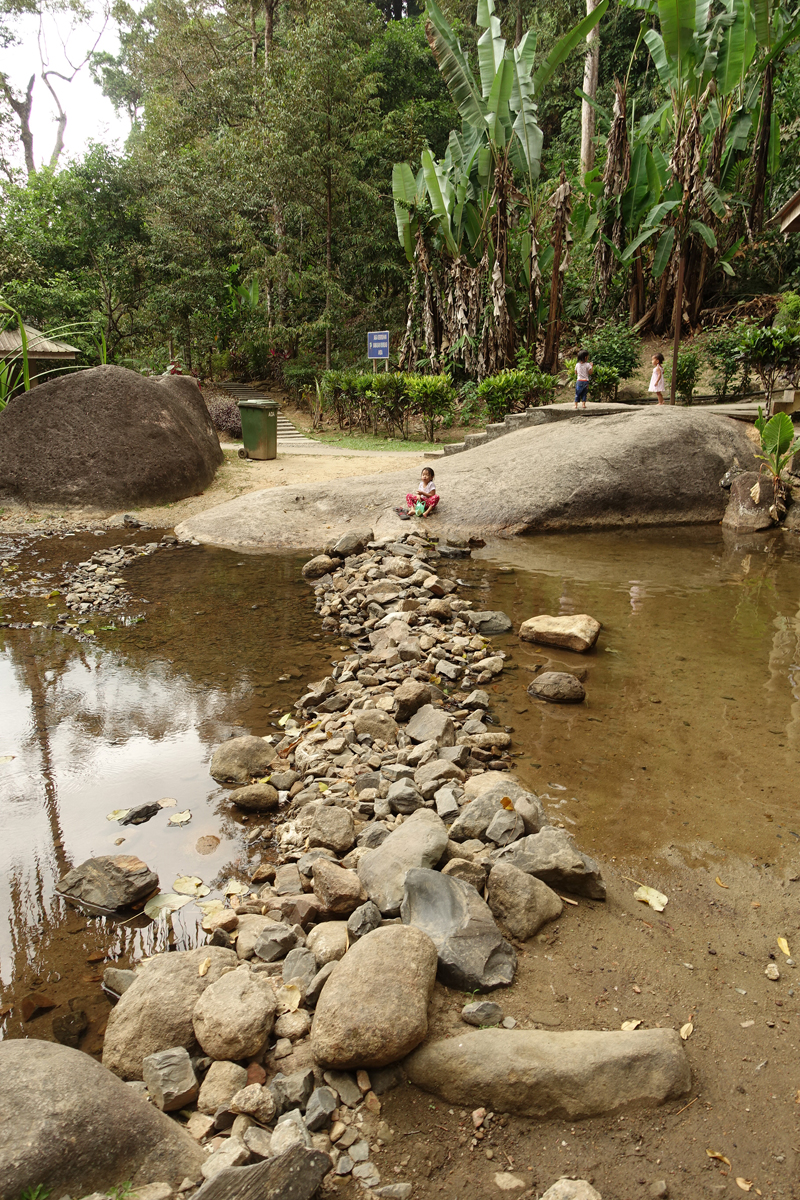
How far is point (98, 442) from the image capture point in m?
11.3

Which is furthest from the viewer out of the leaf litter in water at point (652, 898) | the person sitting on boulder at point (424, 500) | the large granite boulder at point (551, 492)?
the large granite boulder at point (551, 492)

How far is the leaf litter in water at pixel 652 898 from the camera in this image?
2977 mm

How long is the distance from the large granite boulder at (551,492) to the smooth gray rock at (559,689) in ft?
15.7

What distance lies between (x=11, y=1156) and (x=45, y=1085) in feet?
0.60

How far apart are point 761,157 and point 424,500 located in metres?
13.5

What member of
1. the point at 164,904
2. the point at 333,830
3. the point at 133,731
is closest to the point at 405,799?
the point at 333,830

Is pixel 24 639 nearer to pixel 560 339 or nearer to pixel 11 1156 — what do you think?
pixel 11 1156

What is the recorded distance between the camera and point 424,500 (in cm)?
980

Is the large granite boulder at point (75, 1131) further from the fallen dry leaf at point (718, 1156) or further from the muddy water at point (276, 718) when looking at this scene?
the fallen dry leaf at point (718, 1156)

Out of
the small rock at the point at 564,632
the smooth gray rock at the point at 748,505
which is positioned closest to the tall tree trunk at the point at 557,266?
the smooth gray rock at the point at 748,505

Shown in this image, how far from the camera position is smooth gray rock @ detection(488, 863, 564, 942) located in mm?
2742

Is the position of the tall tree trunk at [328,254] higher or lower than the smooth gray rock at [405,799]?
higher

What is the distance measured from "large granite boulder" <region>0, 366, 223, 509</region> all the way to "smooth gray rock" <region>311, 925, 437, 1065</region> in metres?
10.2

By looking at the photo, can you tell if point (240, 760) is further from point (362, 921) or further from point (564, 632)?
point (564, 632)
